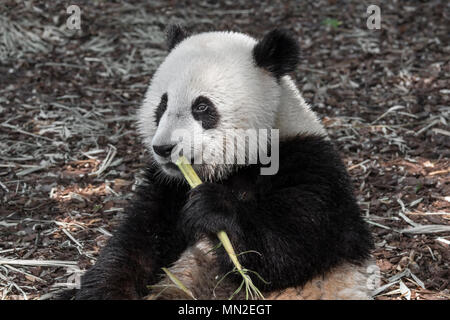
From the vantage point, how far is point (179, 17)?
10844 millimetres

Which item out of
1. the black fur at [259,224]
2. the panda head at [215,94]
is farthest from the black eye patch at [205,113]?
the black fur at [259,224]

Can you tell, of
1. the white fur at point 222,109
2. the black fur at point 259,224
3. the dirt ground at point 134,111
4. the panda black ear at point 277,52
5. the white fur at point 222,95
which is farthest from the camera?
the dirt ground at point 134,111

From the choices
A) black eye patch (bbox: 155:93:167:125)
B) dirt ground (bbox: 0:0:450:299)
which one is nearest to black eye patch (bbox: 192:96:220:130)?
black eye patch (bbox: 155:93:167:125)

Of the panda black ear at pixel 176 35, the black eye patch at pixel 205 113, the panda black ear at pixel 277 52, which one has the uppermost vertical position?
the panda black ear at pixel 176 35

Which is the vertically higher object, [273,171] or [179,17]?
[179,17]

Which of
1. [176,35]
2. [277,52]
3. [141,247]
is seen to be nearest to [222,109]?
[277,52]

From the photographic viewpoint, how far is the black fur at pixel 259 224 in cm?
429

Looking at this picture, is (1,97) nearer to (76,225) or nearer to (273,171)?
(76,225)

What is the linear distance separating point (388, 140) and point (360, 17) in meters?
3.94

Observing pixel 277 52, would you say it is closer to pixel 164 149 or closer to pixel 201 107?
pixel 201 107

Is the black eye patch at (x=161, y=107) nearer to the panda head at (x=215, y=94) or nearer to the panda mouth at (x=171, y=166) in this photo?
the panda head at (x=215, y=94)

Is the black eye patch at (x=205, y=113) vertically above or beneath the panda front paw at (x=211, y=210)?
above

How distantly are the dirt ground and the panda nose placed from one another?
1.54 meters
